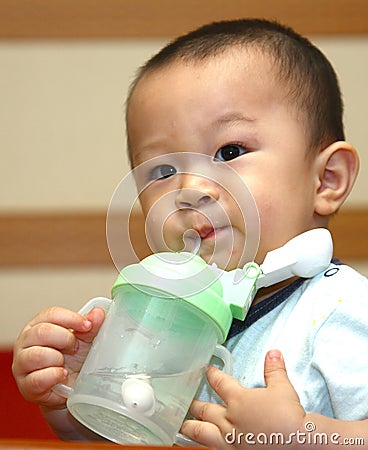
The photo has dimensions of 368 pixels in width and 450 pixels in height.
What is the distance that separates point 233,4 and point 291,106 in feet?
2.47

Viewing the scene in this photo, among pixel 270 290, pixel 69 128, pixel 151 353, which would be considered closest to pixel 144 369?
pixel 151 353

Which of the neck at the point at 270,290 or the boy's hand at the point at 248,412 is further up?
the neck at the point at 270,290

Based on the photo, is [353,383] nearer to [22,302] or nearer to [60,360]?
[60,360]

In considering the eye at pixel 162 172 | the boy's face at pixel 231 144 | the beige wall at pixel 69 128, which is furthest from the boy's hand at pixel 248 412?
the beige wall at pixel 69 128

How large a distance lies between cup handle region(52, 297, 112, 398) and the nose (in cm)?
12

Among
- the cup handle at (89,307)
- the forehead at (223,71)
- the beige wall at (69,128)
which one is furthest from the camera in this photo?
the beige wall at (69,128)

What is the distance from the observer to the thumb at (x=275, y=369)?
0.74 metres

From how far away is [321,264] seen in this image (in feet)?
2.77

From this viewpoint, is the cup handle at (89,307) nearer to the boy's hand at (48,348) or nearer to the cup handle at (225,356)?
the boy's hand at (48,348)

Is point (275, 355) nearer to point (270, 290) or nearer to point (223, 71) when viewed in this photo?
point (270, 290)

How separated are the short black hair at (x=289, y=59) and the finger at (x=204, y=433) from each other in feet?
1.16

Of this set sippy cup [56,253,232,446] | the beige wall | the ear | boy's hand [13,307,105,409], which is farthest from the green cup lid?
the beige wall

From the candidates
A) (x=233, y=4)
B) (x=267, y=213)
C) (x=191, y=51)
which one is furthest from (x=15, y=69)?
(x=267, y=213)

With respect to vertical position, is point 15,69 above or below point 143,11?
below
